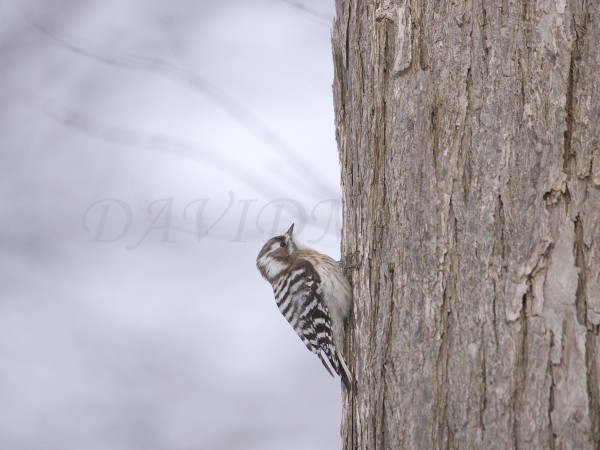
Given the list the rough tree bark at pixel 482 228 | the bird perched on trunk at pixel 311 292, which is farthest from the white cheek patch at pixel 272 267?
the rough tree bark at pixel 482 228

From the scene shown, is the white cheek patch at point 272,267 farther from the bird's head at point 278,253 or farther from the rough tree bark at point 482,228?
the rough tree bark at point 482,228

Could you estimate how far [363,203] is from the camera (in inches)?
105

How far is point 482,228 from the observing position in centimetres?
225

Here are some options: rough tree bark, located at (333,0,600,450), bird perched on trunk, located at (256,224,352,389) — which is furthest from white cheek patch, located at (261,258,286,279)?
rough tree bark, located at (333,0,600,450)

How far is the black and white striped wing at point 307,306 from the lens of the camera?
3824 mm

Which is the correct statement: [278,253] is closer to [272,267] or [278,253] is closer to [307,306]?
[272,267]

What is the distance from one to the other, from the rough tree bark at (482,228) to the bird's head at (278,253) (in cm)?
210

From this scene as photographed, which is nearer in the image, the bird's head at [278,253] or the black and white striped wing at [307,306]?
the black and white striped wing at [307,306]

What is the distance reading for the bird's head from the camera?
15.5 ft

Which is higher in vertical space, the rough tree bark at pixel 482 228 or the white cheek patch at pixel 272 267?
the white cheek patch at pixel 272 267

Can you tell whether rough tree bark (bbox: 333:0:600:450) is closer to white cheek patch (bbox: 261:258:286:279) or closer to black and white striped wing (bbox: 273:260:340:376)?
black and white striped wing (bbox: 273:260:340:376)

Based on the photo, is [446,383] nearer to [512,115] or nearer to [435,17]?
[512,115]

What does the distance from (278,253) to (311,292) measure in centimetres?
64

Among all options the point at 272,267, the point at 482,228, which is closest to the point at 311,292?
the point at 272,267
